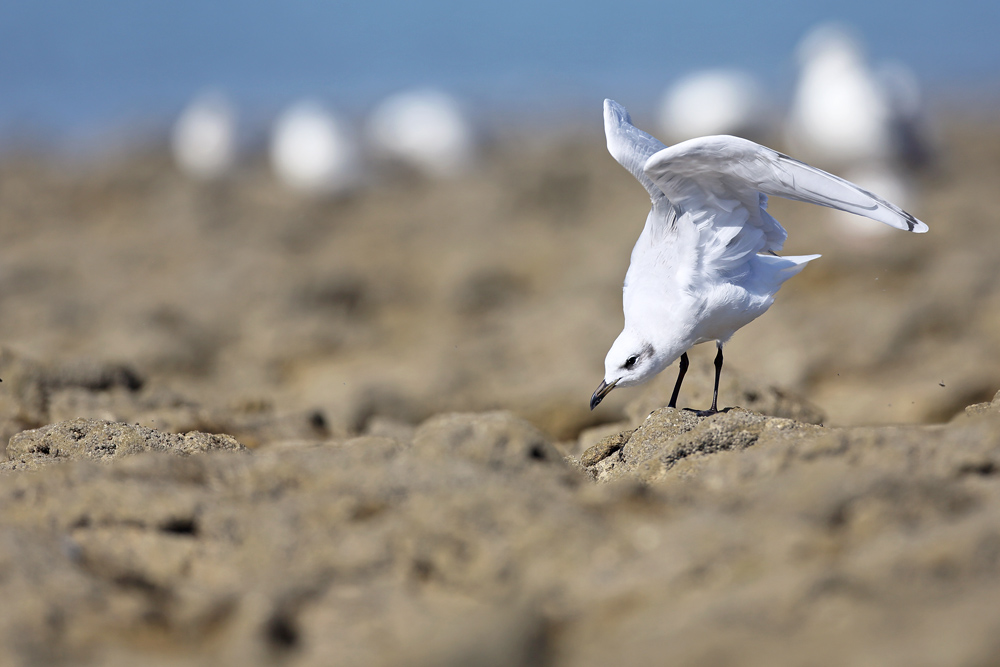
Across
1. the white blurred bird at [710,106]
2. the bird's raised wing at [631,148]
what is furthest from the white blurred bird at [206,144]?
the bird's raised wing at [631,148]

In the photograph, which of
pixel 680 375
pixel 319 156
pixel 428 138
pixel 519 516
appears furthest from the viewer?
pixel 428 138

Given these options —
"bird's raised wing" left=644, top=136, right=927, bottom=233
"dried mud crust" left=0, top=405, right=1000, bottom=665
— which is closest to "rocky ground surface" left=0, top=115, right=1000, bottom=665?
"dried mud crust" left=0, top=405, right=1000, bottom=665

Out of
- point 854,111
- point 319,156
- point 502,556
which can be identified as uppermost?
point 319,156

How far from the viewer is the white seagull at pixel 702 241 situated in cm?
481

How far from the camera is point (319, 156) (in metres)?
21.7

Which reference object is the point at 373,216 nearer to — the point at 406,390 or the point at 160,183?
the point at 160,183

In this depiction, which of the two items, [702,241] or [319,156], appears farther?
[319,156]

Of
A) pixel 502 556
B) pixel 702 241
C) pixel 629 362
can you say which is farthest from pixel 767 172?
pixel 502 556

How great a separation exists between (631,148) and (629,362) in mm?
1151

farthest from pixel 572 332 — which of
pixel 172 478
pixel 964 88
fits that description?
pixel 964 88

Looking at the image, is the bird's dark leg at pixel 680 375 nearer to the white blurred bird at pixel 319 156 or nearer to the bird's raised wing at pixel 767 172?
the bird's raised wing at pixel 767 172

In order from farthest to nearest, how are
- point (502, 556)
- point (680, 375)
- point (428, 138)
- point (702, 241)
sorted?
point (428, 138)
point (680, 375)
point (702, 241)
point (502, 556)

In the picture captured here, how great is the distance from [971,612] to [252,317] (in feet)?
37.9

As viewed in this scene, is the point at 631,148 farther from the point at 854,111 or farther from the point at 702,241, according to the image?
the point at 854,111
